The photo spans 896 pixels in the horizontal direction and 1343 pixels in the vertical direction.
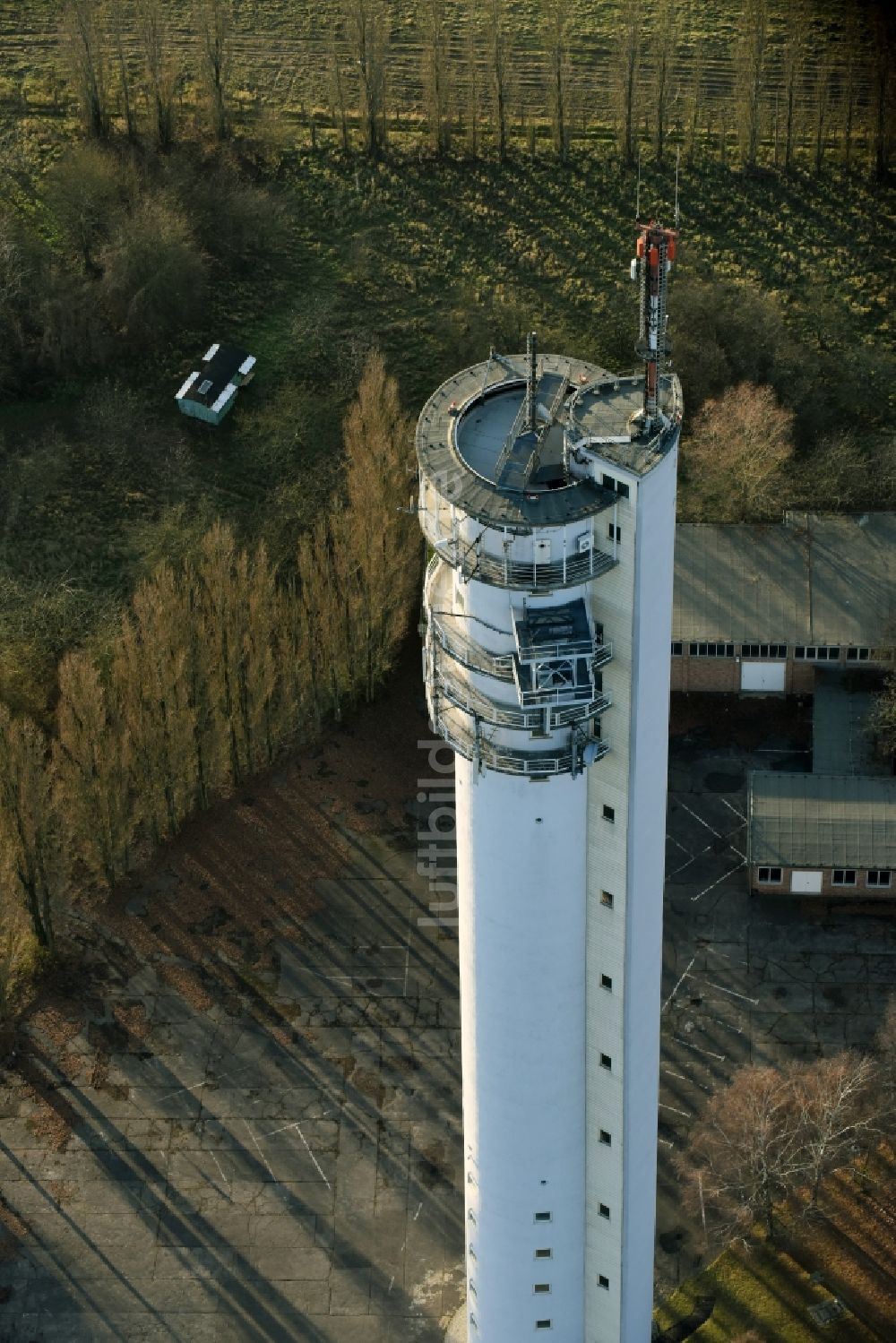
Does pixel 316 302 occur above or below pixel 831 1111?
above

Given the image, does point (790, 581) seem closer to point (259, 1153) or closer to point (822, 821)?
point (822, 821)

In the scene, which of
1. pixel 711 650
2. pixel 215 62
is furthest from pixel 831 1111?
pixel 215 62

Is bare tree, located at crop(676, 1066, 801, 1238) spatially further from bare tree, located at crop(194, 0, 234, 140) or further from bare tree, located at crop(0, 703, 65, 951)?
bare tree, located at crop(194, 0, 234, 140)

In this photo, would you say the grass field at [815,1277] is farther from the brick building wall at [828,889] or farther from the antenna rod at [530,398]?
the antenna rod at [530,398]

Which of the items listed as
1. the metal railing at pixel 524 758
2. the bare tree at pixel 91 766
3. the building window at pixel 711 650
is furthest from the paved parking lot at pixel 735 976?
the metal railing at pixel 524 758

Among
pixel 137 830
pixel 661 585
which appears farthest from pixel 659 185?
pixel 661 585

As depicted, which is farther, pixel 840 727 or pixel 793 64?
pixel 793 64

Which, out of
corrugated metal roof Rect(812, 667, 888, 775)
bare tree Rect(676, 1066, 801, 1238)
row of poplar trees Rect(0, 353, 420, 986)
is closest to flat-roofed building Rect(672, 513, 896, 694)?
corrugated metal roof Rect(812, 667, 888, 775)

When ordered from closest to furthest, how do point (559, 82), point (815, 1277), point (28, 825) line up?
point (815, 1277) → point (28, 825) → point (559, 82)
